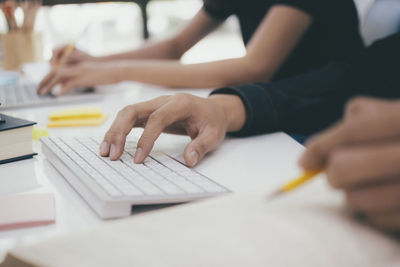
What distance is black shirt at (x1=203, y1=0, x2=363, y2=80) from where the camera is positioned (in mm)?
1012

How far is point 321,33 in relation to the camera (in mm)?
1076

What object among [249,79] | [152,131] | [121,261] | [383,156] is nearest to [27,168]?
[152,131]

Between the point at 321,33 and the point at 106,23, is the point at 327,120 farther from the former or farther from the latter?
the point at 106,23

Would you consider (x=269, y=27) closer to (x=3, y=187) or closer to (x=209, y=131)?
(x=209, y=131)

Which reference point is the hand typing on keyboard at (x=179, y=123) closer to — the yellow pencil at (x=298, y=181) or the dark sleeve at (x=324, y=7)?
the yellow pencil at (x=298, y=181)

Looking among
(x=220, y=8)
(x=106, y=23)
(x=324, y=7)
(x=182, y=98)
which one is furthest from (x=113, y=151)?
(x=106, y=23)

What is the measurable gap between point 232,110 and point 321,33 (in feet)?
1.61

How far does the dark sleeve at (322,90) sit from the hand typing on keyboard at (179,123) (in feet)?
0.17

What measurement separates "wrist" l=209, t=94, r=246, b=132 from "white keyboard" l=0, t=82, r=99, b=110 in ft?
1.41

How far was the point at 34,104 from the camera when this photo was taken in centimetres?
97

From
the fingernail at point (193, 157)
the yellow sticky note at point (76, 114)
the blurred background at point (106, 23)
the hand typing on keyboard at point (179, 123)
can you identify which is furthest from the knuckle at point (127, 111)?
the blurred background at point (106, 23)

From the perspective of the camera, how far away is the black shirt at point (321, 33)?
1.01 meters

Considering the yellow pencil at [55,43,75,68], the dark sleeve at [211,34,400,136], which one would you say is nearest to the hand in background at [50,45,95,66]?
the yellow pencil at [55,43,75,68]

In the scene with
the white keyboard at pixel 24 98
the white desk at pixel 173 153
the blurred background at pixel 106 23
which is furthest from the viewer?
the blurred background at pixel 106 23
